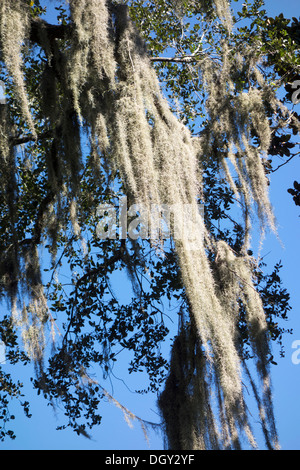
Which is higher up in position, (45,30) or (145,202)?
(45,30)

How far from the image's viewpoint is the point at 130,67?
12.6 feet

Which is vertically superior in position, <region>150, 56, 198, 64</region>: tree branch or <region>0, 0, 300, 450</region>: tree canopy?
<region>150, 56, 198, 64</region>: tree branch

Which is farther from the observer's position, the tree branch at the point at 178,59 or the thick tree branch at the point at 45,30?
the tree branch at the point at 178,59

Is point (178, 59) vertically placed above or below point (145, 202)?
above

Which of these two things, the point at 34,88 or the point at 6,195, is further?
the point at 34,88

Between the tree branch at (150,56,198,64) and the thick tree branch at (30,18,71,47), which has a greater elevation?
the tree branch at (150,56,198,64)

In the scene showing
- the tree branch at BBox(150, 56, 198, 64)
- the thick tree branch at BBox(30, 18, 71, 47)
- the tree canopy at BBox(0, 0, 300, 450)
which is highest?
the tree branch at BBox(150, 56, 198, 64)

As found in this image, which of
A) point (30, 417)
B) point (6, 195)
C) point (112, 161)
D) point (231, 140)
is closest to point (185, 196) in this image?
point (112, 161)

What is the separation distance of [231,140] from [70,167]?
1207 mm

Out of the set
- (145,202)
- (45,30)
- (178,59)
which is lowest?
(145,202)

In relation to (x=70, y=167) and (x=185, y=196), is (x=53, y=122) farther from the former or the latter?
(x=185, y=196)

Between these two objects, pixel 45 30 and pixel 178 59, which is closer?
pixel 45 30

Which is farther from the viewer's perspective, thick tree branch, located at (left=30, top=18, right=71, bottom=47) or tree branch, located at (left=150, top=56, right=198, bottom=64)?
tree branch, located at (left=150, top=56, right=198, bottom=64)

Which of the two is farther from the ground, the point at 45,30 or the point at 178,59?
the point at 178,59
